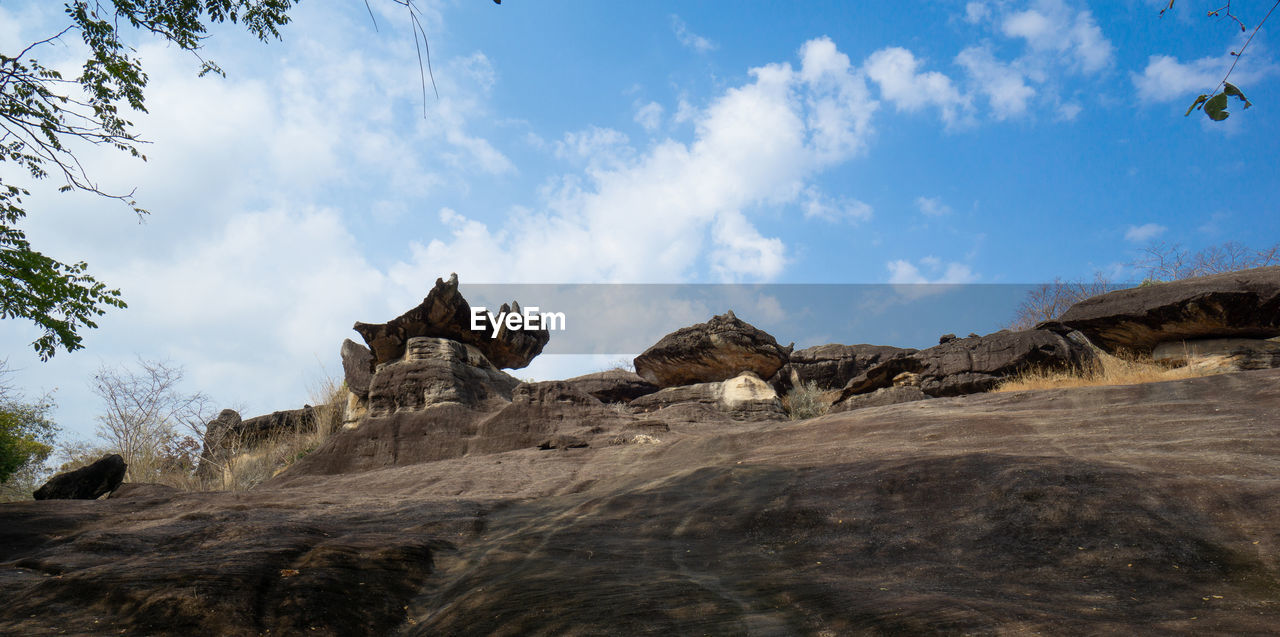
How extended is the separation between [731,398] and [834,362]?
601 cm

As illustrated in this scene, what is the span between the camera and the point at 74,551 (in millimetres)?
5355

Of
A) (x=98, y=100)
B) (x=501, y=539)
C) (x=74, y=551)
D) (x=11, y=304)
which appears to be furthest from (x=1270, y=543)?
(x=11, y=304)

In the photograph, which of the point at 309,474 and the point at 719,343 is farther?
the point at 719,343

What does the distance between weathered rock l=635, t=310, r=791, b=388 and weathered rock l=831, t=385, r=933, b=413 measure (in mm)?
3016

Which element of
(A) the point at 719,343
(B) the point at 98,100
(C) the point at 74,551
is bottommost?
(C) the point at 74,551

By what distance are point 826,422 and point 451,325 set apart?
1166cm

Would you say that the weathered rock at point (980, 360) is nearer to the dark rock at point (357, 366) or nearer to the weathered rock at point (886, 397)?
the weathered rock at point (886, 397)

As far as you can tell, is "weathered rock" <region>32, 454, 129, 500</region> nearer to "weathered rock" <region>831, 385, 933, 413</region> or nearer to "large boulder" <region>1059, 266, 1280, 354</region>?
"weathered rock" <region>831, 385, 933, 413</region>

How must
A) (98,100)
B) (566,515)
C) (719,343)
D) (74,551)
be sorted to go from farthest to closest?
(719,343) → (98,100) → (566,515) → (74,551)

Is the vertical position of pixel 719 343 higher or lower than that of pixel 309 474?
higher

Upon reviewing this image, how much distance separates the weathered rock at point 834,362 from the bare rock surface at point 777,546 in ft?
47.6

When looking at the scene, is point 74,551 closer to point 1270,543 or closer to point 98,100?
point 98,100

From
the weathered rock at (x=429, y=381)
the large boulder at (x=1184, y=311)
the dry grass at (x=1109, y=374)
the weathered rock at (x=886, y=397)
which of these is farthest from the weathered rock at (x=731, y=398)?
the large boulder at (x=1184, y=311)

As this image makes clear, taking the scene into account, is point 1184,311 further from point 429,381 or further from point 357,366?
point 357,366
